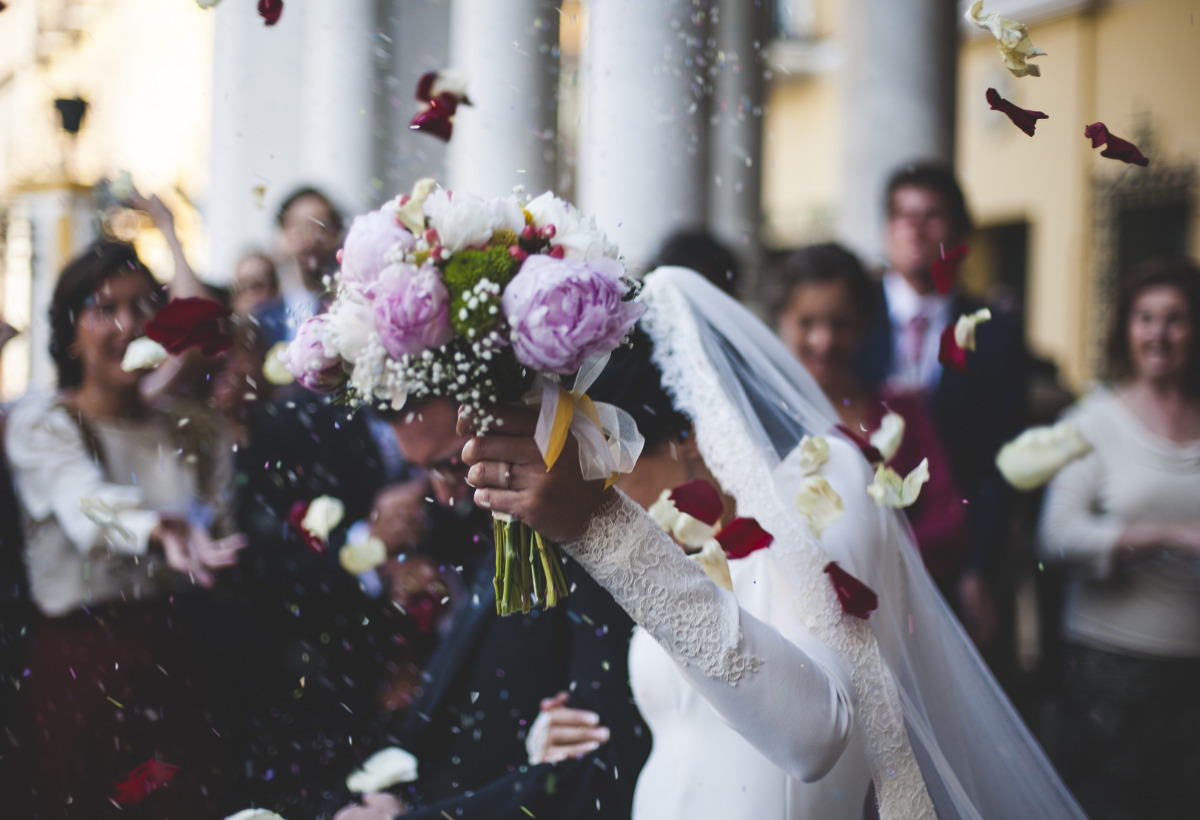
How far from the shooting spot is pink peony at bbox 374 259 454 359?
4.46 feet

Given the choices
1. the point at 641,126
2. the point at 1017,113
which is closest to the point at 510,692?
the point at 1017,113

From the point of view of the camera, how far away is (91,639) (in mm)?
3080

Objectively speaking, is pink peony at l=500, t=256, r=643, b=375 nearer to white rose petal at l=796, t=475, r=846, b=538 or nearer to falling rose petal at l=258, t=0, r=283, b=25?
white rose petal at l=796, t=475, r=846, b=538

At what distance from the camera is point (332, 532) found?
329cm

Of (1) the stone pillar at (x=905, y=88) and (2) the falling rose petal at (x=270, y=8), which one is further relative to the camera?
(1) the stone pillar at (x=905, y=88)

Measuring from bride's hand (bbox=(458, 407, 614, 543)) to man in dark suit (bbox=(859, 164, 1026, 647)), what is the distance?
2506mm

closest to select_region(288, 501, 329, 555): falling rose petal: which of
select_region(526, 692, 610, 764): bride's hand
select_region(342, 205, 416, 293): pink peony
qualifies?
select_region(526, 692, 610, 764): bride's hand

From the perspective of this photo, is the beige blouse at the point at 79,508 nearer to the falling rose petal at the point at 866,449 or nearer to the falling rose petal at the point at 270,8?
the falling rose petal at the point at 270,8

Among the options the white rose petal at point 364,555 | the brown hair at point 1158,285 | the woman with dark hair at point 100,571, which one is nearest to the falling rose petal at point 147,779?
the woman with dark hair at point 100,571

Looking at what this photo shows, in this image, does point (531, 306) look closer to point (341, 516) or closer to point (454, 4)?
point (341, 516)

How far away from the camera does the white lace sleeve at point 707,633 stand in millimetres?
1553

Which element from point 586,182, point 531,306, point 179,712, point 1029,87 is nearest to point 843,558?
point 531,306

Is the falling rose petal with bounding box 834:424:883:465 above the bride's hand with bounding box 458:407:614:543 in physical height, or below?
below

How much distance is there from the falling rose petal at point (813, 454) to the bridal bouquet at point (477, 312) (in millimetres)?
614
